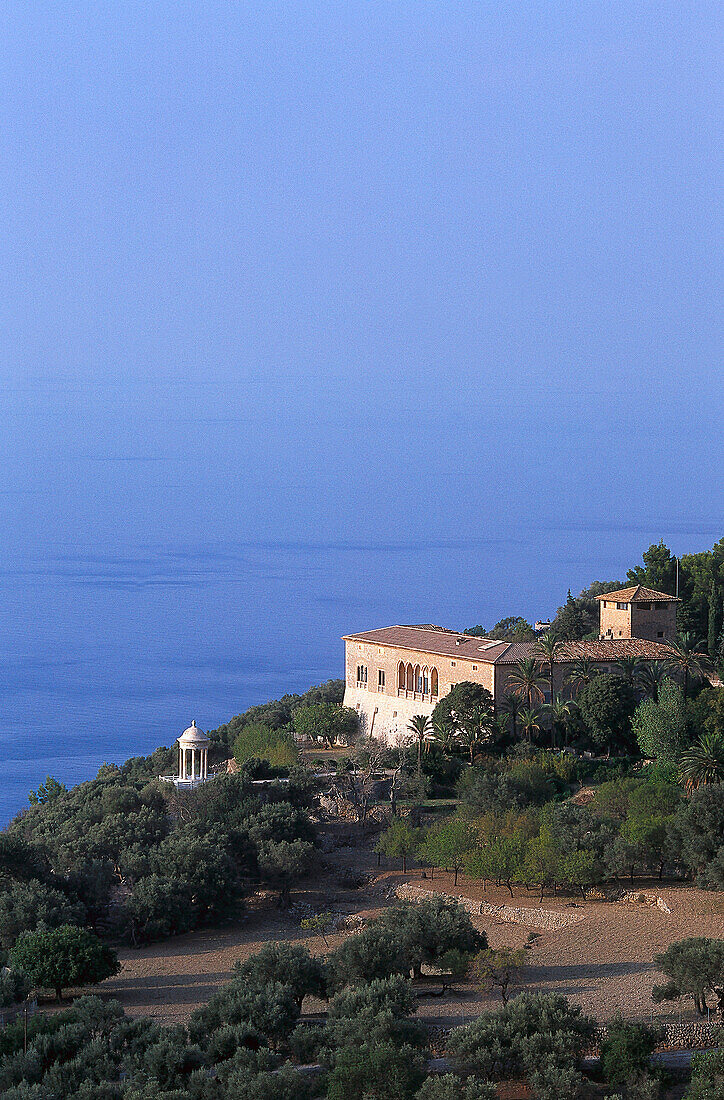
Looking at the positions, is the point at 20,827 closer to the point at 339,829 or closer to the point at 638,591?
the point at 339,829

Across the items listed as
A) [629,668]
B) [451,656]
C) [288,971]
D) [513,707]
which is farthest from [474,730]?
[288,971]

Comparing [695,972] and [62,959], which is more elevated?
[62,959]

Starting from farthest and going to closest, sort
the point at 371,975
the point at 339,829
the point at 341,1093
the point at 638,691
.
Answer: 1. the point at 638,691
2. the point at 339,829
3. the point at 371,975
4. the point at 341,1093

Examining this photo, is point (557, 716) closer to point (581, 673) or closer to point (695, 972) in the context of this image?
point (581, 673)

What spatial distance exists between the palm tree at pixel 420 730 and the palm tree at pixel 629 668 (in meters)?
7.08

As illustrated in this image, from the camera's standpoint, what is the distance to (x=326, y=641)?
534 feet

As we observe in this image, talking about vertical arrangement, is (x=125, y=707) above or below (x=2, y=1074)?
above

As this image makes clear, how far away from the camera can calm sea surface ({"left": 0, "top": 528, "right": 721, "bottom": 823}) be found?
123 metres

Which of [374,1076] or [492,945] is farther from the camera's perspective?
[492,945]

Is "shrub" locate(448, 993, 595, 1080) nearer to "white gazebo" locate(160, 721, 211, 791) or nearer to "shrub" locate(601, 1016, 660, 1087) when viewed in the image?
"shrub" locate(601, 1016, 660, 1087)

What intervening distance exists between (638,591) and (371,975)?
29.3 metres

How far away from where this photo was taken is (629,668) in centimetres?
5206

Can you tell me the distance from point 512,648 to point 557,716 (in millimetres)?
3650

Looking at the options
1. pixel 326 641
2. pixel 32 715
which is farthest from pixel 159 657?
pixel 32 715
